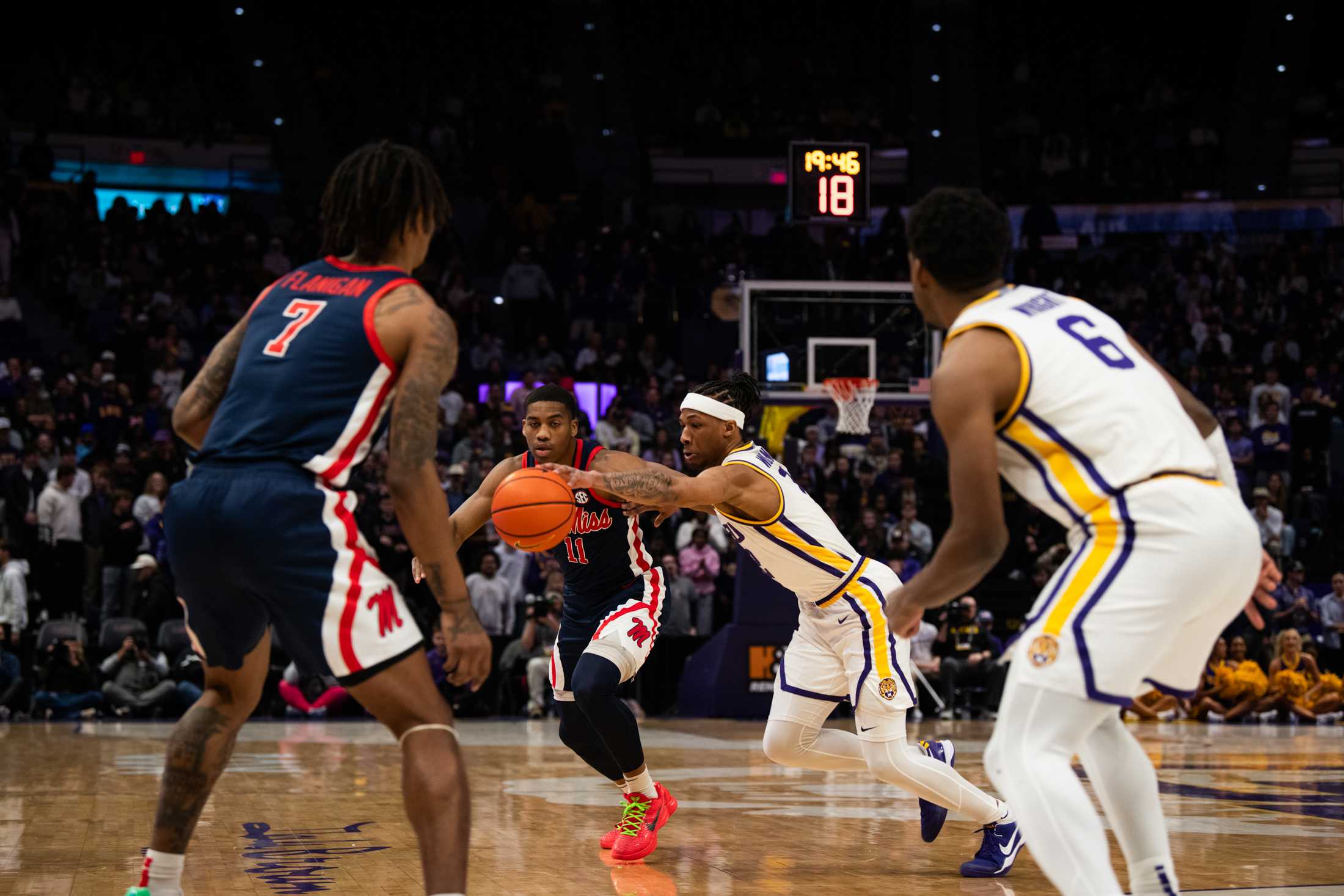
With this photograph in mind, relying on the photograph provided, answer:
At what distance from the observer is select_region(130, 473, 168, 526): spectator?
15.7 metres

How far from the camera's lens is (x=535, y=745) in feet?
38.5

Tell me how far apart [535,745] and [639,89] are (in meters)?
21.4

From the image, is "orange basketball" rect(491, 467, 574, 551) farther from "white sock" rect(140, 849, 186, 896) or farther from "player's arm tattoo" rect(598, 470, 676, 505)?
"white sock" rect(140, 849, 186, 896)

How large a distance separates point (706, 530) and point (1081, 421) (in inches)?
527

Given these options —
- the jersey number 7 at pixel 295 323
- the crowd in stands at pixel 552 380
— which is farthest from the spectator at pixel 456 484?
the jersey number 7 at pixel 295 323

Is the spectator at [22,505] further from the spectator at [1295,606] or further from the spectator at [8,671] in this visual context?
the spectator at [1295,606]

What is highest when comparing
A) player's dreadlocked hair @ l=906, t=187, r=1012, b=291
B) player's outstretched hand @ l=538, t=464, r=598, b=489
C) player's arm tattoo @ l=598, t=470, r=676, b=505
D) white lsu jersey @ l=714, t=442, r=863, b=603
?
player's dreadlocked hair @ l=906, t=187, r=1012, b=291

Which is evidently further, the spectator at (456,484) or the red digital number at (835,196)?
the spectator at (456,484)

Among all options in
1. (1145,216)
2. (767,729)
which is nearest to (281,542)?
(767,729)

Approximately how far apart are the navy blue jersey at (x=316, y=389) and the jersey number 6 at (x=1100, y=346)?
1.80m

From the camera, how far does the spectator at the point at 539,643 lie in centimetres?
1536

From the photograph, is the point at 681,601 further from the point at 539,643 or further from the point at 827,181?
the point at 827,181

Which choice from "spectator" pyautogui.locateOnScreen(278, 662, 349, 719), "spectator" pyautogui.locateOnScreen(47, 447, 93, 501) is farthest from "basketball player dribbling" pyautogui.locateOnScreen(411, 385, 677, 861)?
"spectator" pyautogui.locateOnScreen(47, 447, 93, 501)

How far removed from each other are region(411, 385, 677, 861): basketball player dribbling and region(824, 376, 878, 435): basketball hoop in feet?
30.1
